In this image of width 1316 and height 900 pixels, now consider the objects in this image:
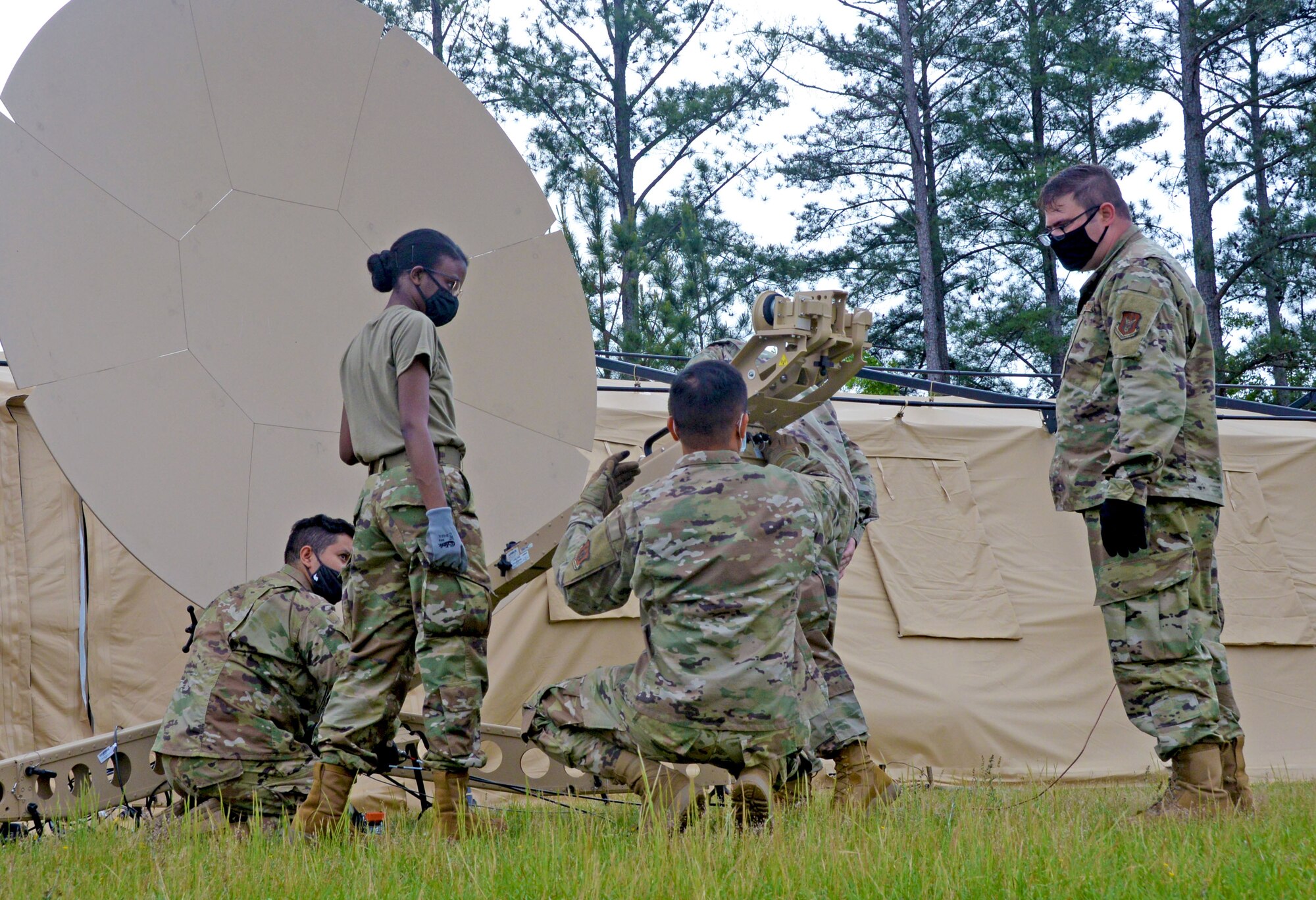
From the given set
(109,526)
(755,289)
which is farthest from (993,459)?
(755,289)

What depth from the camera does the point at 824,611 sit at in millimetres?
4324

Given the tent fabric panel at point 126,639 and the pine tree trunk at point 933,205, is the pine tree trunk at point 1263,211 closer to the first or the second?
the pine tree trunk at point 933,205

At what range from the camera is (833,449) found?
4.75 meters

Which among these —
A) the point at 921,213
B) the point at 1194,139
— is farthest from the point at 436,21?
the point at 1194,139

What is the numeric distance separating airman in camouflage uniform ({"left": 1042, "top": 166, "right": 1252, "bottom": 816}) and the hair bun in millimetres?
2152

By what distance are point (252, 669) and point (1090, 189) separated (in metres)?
3.15

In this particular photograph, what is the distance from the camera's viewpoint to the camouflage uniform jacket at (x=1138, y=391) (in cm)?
362

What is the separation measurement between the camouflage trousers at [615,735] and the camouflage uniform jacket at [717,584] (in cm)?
3

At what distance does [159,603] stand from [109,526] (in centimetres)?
190

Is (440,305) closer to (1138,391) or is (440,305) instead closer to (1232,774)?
(1138,391)

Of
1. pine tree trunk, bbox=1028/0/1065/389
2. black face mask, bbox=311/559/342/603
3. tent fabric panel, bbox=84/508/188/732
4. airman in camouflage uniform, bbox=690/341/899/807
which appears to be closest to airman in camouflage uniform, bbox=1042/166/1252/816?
airman in camouflage uniform, bbox=690/341/899/807

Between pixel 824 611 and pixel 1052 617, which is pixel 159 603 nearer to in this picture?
pixel 824 611

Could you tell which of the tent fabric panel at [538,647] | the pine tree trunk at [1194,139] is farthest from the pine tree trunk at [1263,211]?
the tent fabric panel at [538,647]

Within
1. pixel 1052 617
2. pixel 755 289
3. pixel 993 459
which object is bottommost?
pixel 1052 617
